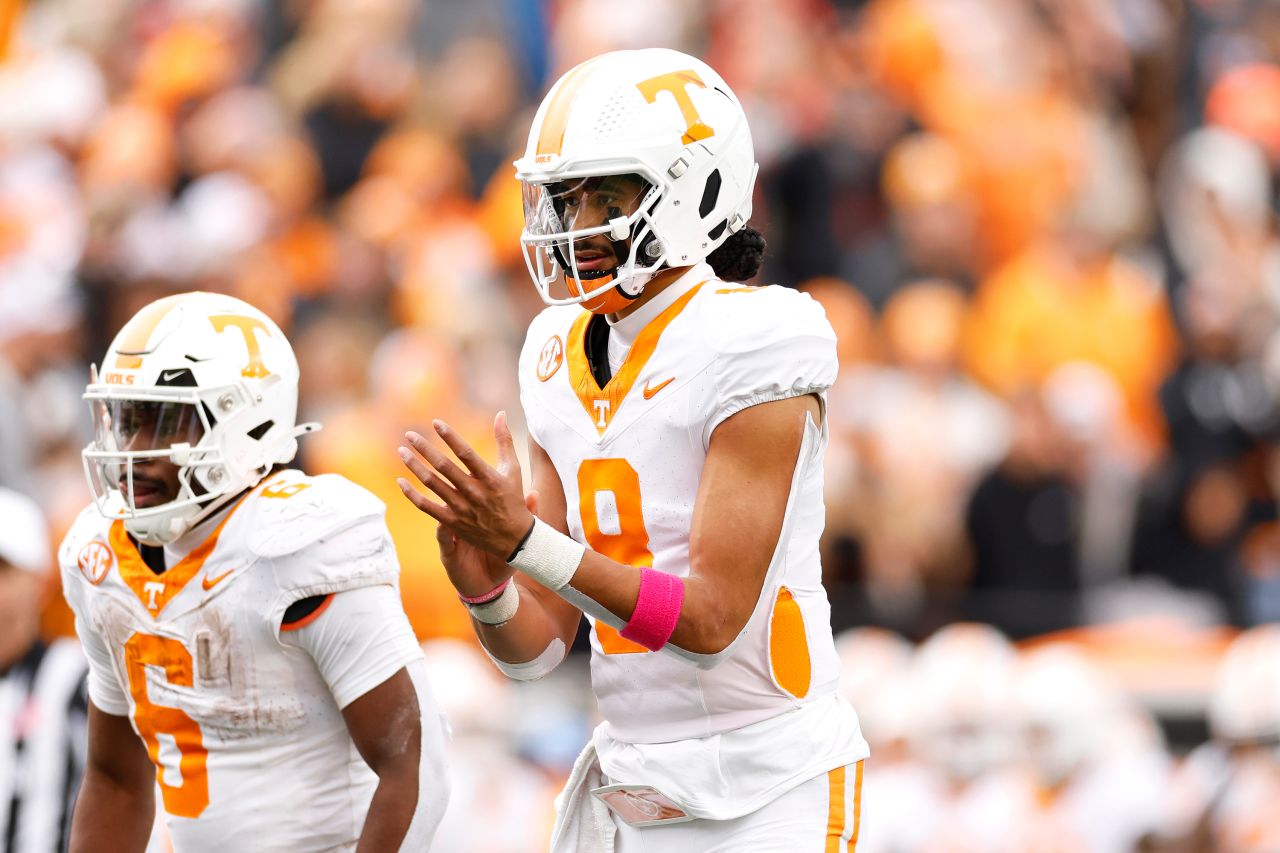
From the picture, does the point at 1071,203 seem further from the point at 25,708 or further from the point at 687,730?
the point at 687,730

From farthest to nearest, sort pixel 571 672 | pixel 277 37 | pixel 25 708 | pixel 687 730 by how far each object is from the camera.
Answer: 1. pixel 277 37
2. pixel 571 672
3. pixel 25 708
4. pixel 687 730

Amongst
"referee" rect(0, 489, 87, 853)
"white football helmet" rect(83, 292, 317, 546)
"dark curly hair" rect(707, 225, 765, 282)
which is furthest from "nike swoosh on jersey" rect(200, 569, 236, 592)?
"referee" rect(0, 489, 87, 853)

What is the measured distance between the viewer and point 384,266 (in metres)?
10.4

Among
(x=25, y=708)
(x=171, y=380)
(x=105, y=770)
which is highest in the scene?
(x=171, y=380)

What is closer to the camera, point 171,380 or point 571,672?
point 171,380

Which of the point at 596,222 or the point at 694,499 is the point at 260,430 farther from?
the point at 694,499

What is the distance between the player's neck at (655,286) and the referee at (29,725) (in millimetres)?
2281

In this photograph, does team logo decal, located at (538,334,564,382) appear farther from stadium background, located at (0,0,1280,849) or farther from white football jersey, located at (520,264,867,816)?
stadium background, located at (0,0,1280,849)

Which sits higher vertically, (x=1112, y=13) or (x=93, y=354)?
(x=1112, y=13)

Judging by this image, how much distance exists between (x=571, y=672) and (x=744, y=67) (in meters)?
3.96

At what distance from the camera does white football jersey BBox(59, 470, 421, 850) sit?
3844 millimetres

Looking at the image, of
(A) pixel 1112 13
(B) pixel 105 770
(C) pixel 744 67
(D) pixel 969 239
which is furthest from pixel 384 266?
(B) pixel 105 770

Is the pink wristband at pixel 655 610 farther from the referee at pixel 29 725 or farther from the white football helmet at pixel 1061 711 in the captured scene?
the white football helmet at pixel 1061 711

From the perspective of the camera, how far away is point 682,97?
3602 mm
